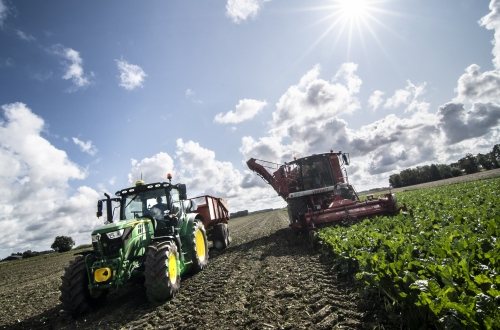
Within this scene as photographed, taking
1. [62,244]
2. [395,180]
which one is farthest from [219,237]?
[395,180]

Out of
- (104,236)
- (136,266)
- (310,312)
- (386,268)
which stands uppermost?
(104,236)

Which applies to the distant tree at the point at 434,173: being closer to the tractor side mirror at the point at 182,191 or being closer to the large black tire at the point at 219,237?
the large black tire at the point at 219,237

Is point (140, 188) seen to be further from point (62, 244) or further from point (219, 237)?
point (62, 244)

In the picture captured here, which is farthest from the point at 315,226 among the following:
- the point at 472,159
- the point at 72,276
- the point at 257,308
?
the point at 472,159

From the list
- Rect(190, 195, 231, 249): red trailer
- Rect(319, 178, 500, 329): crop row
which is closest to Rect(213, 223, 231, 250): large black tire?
Rect(190, 195, 231, 249): red trailer

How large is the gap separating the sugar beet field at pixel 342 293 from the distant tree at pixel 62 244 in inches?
1441

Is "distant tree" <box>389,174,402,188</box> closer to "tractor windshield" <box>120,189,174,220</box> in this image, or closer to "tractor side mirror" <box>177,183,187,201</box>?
"tractor side mirror" <box>177,183,187,201</box>

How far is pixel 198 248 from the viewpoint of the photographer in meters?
9.20

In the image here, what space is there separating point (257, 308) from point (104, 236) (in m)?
3.47

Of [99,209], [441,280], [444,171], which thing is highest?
[444,171]

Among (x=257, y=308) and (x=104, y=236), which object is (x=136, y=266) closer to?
(x=104, y=236)

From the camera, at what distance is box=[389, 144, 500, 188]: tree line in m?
76.4

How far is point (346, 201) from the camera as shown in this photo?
12.1 metres

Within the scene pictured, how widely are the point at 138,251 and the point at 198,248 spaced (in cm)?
251
